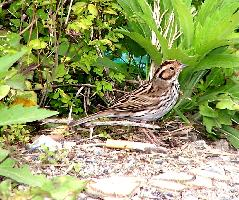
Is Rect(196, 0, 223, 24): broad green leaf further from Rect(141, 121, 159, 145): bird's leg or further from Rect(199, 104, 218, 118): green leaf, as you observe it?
Rect(141, 121, 159, 145): bird's leg

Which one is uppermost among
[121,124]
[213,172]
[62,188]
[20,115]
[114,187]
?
[20,115]

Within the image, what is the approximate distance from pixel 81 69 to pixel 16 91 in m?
0.77

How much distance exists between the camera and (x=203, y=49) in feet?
19.6

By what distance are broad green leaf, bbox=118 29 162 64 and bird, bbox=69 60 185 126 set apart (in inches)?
6.8

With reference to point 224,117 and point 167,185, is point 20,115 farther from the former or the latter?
point 224,117

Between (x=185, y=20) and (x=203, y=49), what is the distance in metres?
0.28

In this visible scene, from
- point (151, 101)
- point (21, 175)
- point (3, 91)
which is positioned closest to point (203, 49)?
point (151, 101)

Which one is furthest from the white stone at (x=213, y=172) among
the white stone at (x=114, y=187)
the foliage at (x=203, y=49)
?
the foliage at (x=203, y=49)

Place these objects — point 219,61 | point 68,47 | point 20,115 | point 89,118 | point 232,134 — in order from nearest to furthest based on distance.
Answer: point 20,115 → point 89,118 → point 219,61 → point 68,47 → point 232,134

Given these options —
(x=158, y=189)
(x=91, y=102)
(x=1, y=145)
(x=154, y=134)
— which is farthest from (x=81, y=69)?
(x=158, y=189)

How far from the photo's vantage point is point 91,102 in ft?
21.8

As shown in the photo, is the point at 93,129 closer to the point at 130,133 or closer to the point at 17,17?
the point at 130,133

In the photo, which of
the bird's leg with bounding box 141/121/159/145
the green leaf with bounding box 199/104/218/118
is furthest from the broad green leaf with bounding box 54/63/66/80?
the green leaf with bounding box 199/104/218/118

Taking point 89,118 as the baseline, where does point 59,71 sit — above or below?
above
